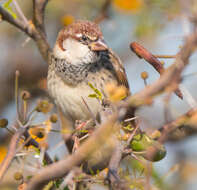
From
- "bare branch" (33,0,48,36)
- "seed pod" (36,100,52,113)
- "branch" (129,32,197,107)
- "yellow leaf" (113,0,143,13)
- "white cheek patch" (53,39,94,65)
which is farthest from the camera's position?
"yellow leaf" (113,0,143,13)

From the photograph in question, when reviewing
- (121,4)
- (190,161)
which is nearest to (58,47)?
(121,4)

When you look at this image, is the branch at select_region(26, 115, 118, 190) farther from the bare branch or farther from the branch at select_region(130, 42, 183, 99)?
the bare branch

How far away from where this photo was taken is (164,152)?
176 cm

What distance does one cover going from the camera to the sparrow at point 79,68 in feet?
9.95

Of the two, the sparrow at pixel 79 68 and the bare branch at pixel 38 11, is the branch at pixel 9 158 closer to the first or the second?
the sparrow at pixel 79 68

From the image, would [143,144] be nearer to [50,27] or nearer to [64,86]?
[64,86]

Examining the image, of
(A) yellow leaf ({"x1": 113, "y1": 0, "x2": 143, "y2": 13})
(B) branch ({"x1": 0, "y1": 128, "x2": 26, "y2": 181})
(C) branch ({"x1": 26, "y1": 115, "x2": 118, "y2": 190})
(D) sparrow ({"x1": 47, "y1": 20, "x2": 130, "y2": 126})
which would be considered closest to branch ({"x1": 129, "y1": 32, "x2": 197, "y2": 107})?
(C) branch ({"x1": 26, "y1": 115, "x2": 118, "y2": 190})

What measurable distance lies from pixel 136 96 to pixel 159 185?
70cm

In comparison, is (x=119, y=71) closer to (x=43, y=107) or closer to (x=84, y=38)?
(x=84, y=38)

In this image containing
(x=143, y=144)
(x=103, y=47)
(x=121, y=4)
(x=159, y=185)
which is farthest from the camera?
(x=121, y=4)

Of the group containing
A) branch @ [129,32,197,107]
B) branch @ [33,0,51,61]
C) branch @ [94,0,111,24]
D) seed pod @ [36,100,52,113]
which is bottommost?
branch @ [94,0,111,24]

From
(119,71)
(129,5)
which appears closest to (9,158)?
(119,71)

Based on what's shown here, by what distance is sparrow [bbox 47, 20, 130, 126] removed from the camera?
3.03 m

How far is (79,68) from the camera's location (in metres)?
3.11
